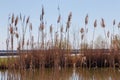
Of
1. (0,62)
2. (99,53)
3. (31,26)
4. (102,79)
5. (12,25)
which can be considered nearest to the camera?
(12,25)

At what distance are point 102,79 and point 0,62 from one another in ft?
15.7

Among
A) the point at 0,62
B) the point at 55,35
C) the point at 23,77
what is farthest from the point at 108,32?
the point at 0,62

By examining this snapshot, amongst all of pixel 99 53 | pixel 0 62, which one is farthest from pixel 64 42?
pixel 0 62

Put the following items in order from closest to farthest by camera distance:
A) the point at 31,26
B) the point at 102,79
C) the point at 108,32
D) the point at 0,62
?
1. the point at 31,26
2. the point at 108,32
3. the point at 102,79
4. the point at 0,62

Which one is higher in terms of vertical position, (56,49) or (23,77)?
(56,49)

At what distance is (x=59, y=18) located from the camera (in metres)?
5.11

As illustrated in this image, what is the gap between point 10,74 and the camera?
517 cm

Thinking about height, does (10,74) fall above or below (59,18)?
below

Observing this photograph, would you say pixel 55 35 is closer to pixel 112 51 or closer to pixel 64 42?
pixel 64 42

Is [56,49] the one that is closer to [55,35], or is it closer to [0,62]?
[55,35]

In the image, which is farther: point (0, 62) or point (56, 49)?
point (0, 62)

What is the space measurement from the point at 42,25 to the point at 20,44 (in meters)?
0.46

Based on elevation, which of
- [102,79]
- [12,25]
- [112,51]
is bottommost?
[102,79]

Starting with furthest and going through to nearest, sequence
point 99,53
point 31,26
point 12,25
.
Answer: point 99,53 < point 31,26 < point 12,25
